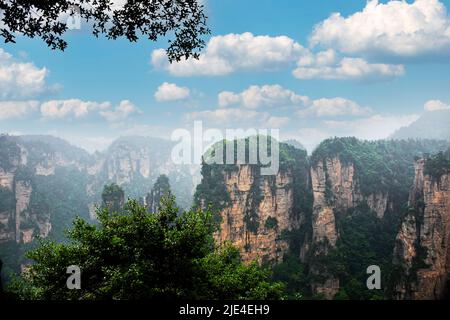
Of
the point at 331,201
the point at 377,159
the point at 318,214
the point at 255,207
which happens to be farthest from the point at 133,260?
the point at 377,159

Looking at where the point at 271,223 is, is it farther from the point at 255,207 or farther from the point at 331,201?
the point at 331,201

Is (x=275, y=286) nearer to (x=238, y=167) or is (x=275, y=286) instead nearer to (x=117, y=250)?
(x=117, y=250)

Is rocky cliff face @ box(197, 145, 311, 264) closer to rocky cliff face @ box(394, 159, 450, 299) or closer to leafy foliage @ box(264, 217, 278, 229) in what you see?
leafy foliage @ box(264, 217, 278, 229)

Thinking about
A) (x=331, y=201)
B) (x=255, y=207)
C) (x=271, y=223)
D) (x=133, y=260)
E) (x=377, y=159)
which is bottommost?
(x=271, y=223)

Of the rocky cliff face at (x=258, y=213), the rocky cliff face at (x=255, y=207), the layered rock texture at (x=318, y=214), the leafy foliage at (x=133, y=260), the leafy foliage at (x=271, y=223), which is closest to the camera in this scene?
the leafy foliage at (x=133, y=260)

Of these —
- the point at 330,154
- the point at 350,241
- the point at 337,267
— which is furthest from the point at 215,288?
the point at 330,154

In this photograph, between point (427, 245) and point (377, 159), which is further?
point (377, 159)

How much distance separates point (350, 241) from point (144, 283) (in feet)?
224

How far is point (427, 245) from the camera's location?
Result: 55.8 metres

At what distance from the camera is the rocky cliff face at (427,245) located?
52875mm

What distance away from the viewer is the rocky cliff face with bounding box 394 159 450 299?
173 feet

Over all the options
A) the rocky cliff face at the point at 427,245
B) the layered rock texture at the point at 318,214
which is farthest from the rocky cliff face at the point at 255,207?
the rocky cliff face at the point at 427,245

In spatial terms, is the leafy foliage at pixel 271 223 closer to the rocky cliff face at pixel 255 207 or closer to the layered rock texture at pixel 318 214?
the rocky cliff face at pixel 255 207

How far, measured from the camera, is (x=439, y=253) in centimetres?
5453
